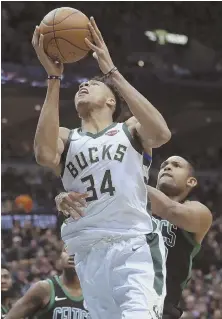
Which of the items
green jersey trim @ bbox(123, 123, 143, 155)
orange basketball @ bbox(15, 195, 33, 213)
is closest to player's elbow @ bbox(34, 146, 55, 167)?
green jersey trim @ bbox(123, 123, 143, 155)

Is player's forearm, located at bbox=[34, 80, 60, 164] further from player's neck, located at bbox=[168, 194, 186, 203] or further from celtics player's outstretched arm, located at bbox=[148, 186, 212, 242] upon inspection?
player's neck, located at bbox=[168, 194, 186, 203]

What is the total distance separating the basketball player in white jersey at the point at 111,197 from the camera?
12.6ft

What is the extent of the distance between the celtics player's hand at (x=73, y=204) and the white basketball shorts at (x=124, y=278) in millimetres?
212

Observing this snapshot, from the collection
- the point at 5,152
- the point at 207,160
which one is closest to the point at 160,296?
the point at 5,152

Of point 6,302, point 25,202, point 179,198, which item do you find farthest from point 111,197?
point 25,202

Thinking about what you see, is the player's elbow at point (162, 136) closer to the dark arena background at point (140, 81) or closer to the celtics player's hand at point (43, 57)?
the celtics player's hand at point (43, 57)

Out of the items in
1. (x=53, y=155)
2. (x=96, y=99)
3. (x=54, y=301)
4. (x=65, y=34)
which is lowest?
(x=54, y=301)

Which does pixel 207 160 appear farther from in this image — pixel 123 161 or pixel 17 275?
pixel 123 161

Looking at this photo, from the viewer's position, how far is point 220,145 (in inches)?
920

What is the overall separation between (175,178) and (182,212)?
14.6 inches

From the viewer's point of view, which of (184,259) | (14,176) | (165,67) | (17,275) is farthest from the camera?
(165,67)

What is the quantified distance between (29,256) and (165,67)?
929 centimetres

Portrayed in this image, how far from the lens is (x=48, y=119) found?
3.94 meters

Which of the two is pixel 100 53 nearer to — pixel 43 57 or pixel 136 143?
pixel 43 57
